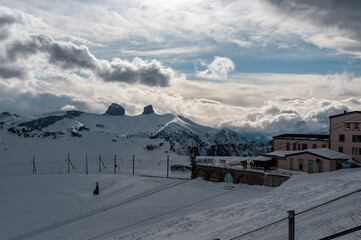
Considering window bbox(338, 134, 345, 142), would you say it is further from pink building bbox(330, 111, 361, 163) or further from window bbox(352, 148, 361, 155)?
window bbox(352, 148, 361, 155)

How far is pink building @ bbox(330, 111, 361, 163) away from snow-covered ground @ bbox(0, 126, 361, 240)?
9.56 meters

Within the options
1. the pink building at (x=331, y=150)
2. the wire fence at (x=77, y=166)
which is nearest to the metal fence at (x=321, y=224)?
the pink building at (x=331, y=150)

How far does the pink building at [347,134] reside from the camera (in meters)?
→ 49.8

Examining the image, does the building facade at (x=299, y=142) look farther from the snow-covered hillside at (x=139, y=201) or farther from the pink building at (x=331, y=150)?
the snow-covered hillside at (x=139, y=201)

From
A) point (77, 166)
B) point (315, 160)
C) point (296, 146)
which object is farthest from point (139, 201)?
point (77, 166)

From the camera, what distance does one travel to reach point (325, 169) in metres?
45.5

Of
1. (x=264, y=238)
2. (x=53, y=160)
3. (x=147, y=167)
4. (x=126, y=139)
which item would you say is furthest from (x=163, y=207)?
(x=126, y=139)

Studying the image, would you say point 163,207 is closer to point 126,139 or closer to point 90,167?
point 90,167

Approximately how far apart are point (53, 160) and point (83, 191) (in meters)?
37.4

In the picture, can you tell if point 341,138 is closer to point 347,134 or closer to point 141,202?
point 347,134

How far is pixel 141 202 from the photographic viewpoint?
44.5 m

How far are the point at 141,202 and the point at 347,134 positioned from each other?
34244mm

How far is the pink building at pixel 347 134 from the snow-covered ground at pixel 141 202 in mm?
9555

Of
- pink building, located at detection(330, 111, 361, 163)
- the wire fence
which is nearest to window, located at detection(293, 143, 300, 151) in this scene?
pink building, located at detection(330, 111, 361, 163)
